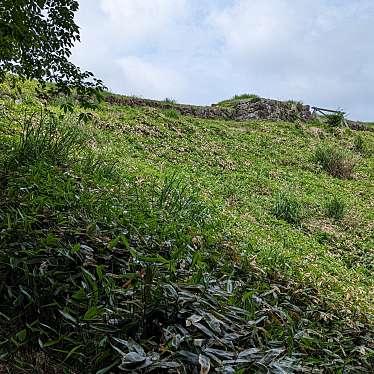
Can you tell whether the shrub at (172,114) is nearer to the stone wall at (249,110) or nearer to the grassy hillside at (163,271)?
the stone wall at (249,110)

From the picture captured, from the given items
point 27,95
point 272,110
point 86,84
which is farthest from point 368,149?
point 86,84

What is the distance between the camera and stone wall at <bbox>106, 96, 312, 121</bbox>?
47.6 feet

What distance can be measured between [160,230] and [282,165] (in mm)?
8088

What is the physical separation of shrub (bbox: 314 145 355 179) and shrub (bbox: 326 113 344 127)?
17.1 feet

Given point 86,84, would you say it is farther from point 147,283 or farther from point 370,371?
point 370,371

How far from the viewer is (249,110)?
1634cm

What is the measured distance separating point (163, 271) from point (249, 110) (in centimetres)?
1425

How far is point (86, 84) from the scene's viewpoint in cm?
408

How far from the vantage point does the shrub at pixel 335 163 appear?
37.5ft

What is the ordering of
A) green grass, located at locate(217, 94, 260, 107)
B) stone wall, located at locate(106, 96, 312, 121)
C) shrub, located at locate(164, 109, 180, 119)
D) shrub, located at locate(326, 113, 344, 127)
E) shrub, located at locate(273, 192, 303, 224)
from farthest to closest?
green grass, located at locate(217, 94, 260, 107), shrub, located at locate(326, 113, 344, 127), stone wall, located at locate(106, 96, 312, 121), shrub, located at locate(164, 109, 180, 119), shrub, located at locate(273, 192, 303, 224)

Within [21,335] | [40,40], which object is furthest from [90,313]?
[40,40]

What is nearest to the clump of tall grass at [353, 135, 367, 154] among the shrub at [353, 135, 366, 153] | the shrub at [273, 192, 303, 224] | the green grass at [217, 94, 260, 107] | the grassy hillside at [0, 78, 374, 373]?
the shrub at [353, 135, 366, 153]

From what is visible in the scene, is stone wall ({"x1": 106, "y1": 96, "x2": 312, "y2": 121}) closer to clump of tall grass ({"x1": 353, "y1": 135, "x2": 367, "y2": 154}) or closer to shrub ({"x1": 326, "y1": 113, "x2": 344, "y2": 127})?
shrub ({"x1": 326, "y1": 113, "x2": 344, "y2": 127})

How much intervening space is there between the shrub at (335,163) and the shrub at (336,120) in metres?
5.22
